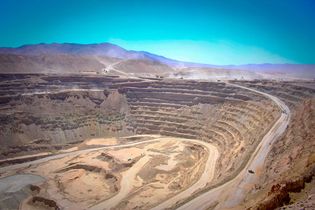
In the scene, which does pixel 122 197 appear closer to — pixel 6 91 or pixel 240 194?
pixel 240 194

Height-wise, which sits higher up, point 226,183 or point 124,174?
point 226,183

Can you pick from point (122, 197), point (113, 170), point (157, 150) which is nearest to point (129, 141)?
point (157, 150)

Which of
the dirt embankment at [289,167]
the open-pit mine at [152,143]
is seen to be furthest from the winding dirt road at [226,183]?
the dirt embankment at [289,167]

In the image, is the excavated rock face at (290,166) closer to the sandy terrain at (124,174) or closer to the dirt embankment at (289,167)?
the dirt embankment at (289,167)

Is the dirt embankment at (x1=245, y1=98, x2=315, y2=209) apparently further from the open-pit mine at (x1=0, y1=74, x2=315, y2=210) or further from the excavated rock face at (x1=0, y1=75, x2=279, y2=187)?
the excavated rock face at (x1=0, y1=75, x2=279, y2=187)

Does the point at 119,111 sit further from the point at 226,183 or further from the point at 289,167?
the point at 289,167

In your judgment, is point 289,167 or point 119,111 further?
point 119,111

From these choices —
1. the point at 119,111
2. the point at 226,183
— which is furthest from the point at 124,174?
the point at 119,111

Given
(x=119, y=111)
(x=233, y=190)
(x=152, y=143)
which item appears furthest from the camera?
(x=119, y=111)
